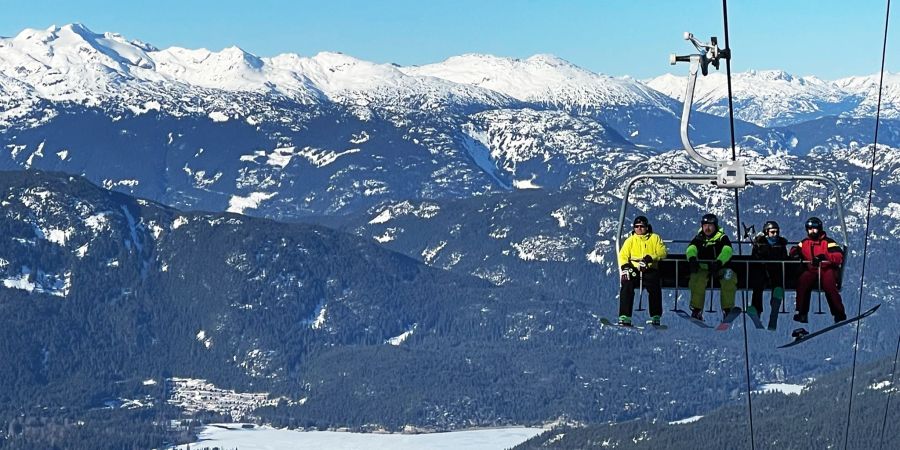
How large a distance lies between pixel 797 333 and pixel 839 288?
2204 mm

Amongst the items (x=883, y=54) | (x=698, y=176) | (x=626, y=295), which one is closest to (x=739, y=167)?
(x=698, y=176)

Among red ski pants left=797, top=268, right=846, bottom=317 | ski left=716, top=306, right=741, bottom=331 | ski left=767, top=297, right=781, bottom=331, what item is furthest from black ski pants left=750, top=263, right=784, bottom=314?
ski left=716, top=306, right=741, bottom=331

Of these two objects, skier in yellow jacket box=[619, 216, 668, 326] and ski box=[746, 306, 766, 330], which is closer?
ski box=[746, 306, 766, 330]

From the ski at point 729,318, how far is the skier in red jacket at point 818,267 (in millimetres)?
1640

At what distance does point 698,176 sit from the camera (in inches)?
1770

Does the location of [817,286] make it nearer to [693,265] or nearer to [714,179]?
[693,265]

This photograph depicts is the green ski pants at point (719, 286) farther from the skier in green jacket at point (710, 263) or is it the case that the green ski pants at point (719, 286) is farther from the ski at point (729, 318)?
the ski at point (729, 318)

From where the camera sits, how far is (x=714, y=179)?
4450 centimetres

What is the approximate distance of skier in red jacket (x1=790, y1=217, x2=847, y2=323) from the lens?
50406mm

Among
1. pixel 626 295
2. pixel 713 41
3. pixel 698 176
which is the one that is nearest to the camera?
pixel 713 41

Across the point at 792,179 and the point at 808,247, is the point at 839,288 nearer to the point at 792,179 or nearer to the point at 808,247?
the point at 808,247

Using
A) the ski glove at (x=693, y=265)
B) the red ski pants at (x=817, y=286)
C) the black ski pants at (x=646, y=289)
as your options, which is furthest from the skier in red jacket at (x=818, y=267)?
the black ski pants at (x=646, y=289)

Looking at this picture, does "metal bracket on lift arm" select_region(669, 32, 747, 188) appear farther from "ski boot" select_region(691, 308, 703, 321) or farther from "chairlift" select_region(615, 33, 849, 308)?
"ski boot" select_region(691, 308, 703, 321)

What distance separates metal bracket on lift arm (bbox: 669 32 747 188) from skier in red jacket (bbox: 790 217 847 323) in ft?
20.4
